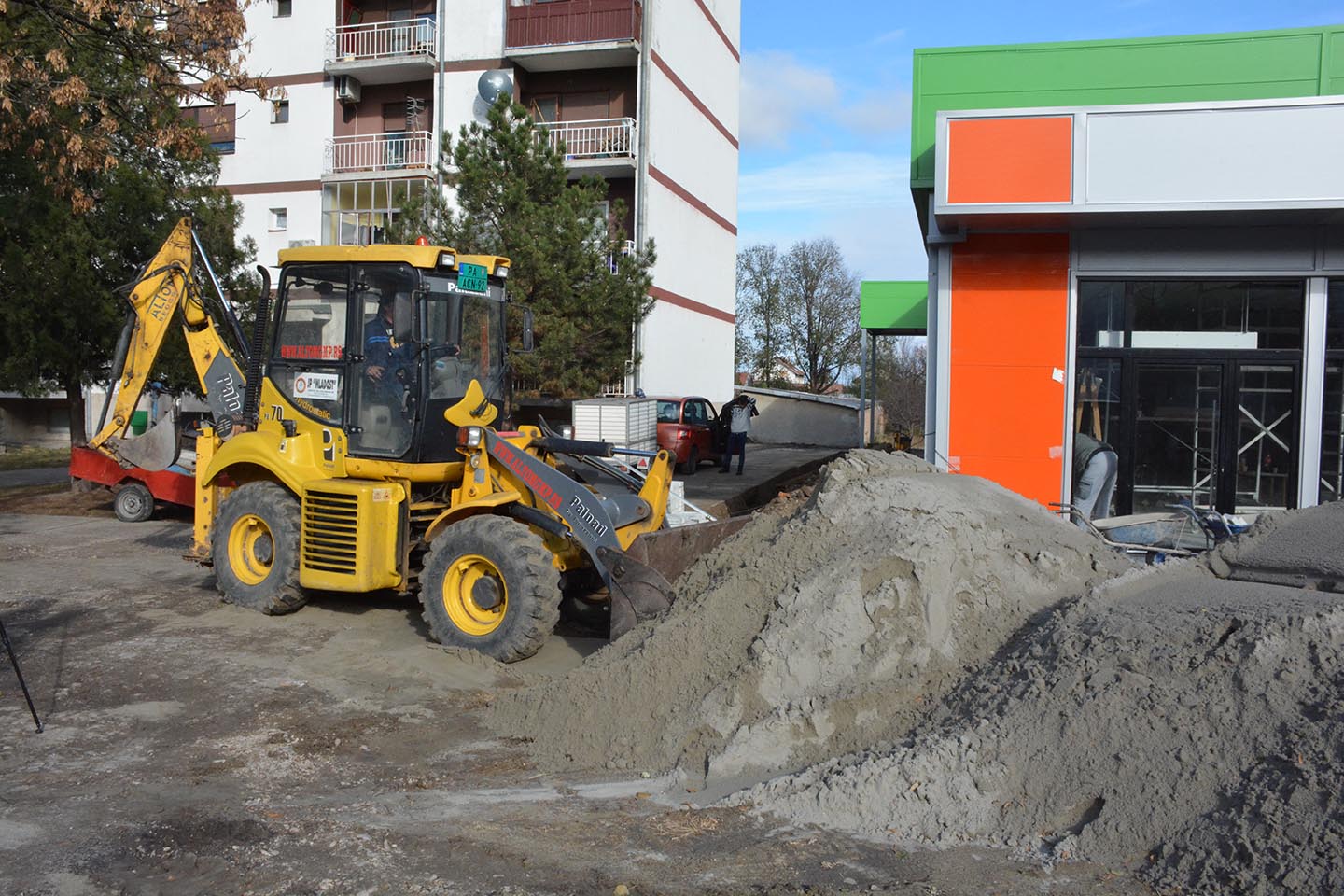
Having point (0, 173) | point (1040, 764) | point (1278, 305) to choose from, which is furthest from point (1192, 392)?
point (0, 173)

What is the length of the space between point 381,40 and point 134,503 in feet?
56.1

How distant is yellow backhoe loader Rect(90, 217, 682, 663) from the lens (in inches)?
312

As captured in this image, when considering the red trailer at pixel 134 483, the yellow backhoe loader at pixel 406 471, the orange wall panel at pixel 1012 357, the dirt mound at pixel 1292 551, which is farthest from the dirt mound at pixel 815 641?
the red trailer at pixel 134 483

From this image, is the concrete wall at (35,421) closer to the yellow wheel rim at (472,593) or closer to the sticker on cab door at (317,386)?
the sticker on cab door at (317,386)

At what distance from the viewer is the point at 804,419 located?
35562mm

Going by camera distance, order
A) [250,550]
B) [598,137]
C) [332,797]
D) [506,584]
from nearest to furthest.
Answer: [332,797]
[506,584]
[250,550]
[598,137]

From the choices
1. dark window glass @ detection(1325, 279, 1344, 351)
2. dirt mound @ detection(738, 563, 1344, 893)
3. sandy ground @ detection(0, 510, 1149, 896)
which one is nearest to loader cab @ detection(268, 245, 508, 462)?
sandy ground @ detection(0, 510, 1149, 896)

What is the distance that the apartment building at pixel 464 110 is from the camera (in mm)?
26281

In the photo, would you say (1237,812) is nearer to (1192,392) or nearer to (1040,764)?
(1040,764)

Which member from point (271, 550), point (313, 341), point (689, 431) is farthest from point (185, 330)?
point (689, 431)

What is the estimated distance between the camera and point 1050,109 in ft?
39.3

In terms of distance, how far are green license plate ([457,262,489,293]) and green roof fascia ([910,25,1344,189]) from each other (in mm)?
6184

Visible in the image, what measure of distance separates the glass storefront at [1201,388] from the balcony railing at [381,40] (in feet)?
66.4

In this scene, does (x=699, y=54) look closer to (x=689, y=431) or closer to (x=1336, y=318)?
(x=689, y=431)
